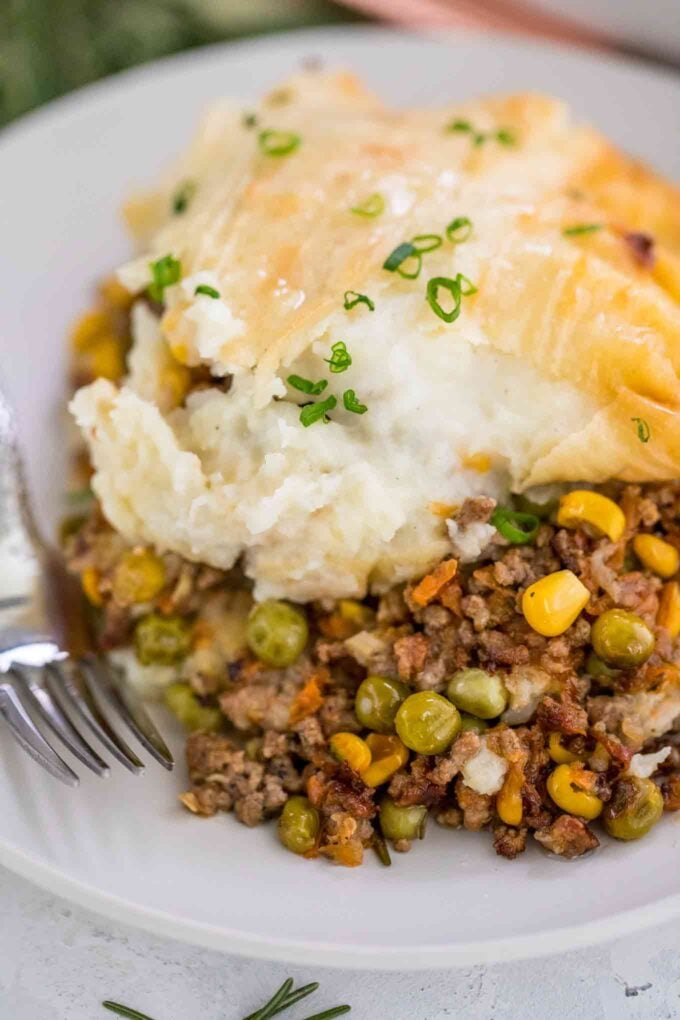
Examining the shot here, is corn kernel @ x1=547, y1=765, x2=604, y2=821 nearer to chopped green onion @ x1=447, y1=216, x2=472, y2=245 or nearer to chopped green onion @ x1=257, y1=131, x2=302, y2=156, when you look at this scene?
chopped green onion @ x1=447, y1=216, x2=472, y2=245

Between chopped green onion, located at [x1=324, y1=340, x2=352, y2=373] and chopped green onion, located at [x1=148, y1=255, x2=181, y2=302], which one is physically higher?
chopped green onion, located at [x1=148, y1=255, x2=181, y2=302]

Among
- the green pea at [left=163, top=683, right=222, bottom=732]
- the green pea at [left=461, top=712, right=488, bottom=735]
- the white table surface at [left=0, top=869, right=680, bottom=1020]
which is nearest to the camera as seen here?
the white table surface at [left=0, top=869, right=680, bottom=1020]

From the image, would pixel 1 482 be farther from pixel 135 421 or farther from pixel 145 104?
pixel 145 104

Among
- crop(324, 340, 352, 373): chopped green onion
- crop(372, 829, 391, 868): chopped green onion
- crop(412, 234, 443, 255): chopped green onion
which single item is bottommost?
crop(372, 829, 391, 868): chopped green onion

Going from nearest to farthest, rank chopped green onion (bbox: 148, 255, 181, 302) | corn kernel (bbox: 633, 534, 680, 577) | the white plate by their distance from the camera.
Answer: the white plate
corn kernel (bbox: 633, 534, 680, 577)
chopped green onion (bbox: 148, 255, 181, 302)

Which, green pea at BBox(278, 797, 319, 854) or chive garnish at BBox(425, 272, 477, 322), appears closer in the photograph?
green pea at BBox(278, 797, 319, 854)

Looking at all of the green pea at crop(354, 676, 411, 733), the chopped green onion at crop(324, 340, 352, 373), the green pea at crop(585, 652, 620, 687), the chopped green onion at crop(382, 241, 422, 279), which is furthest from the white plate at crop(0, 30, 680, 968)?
the chopped green onion at crop(382, 241, 422, 279)

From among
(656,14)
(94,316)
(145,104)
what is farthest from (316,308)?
(656,14)

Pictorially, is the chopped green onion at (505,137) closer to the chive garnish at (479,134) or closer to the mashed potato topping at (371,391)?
the chive garnish at (479,134)
